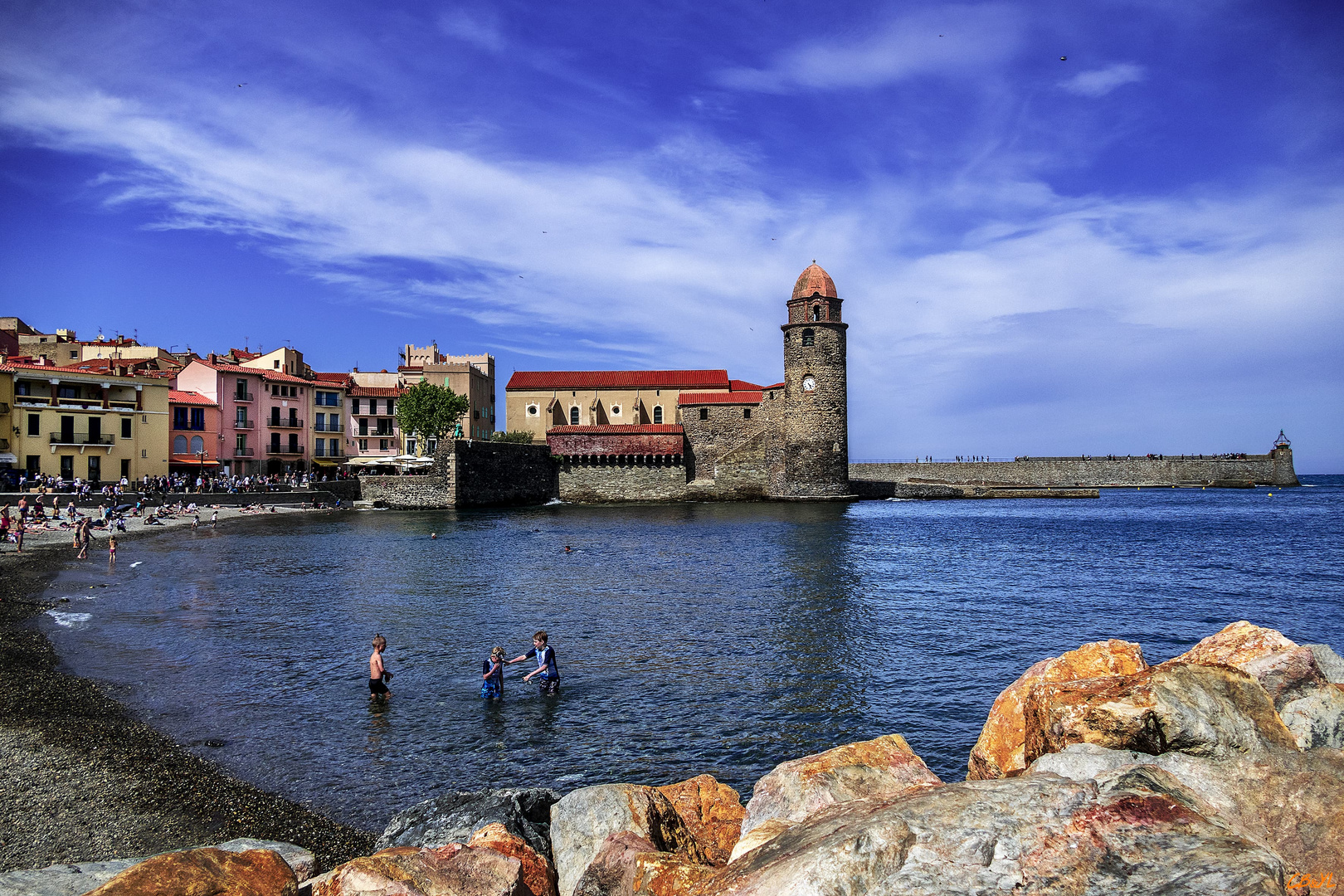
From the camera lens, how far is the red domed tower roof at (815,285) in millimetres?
51156

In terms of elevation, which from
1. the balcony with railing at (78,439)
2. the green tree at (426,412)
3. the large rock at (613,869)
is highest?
the green tree at (426,412)

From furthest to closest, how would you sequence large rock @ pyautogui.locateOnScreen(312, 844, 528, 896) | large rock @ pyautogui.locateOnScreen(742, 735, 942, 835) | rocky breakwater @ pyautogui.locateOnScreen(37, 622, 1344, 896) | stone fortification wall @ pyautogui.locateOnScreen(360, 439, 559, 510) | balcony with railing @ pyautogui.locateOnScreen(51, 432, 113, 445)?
stone fortification wall @ pyautogui.locateOnScreen(360, 439, 559, 510) < balcony with railing @ pyautogui.locateOnScreen(51, 432, 113, 445) < large rock @ pyautogui.locateOnScreen(742, 735, 942, 835) < large rock @ pyautogui.locateOnScreen(312, 844, 528, 896) < rocky breakwater @ pyautogui.locateOnScreen(37, 622, 1344, 896)

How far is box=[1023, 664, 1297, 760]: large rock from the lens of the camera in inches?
162

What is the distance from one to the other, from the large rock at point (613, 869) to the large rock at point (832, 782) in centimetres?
67

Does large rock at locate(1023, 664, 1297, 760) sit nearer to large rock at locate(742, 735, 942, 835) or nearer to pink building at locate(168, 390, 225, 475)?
large rock at locate(742, 735, 942, 835)

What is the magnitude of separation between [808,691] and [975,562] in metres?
16.1

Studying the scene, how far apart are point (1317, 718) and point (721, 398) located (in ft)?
171

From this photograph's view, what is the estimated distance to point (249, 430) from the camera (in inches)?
1982

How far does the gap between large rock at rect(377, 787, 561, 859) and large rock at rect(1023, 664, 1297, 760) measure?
3.57m

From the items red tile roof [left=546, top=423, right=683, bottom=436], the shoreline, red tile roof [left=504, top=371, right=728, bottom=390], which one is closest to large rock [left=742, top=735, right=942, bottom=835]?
the shoreline

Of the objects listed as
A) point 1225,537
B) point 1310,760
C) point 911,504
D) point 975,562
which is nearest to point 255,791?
point 1310,760

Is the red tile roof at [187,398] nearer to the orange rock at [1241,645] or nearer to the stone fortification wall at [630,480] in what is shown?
the stone fortification wall at [630,480]

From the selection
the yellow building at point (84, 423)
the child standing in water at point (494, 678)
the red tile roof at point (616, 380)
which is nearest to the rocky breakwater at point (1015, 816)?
the child standing in water at point (494, 678)

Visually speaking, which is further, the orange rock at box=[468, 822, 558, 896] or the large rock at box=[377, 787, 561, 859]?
the large rock at box=[377, 787, 561, 859]
